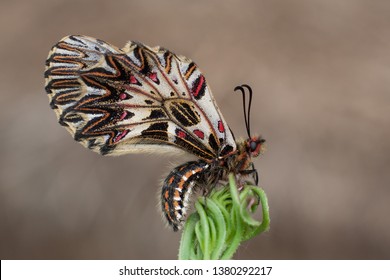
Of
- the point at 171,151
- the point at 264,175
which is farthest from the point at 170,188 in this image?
the point at 264,175

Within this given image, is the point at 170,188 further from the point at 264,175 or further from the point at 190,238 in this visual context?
the point at 264,175

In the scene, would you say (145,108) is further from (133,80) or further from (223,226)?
(223,226)

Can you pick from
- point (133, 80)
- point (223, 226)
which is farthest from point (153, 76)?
point (223, 226)

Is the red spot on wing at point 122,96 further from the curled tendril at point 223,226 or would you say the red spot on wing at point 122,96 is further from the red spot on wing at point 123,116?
the curled tendril at point 223,226

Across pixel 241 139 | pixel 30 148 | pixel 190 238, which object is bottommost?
pixel 190 238

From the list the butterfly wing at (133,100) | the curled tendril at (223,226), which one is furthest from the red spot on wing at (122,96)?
the curled tendril at (223,226)

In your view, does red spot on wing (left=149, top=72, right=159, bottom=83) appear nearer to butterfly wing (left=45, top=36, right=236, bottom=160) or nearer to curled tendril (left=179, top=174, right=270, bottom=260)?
butterfly wing (left=45, top=36, right=236, bottom=160)
